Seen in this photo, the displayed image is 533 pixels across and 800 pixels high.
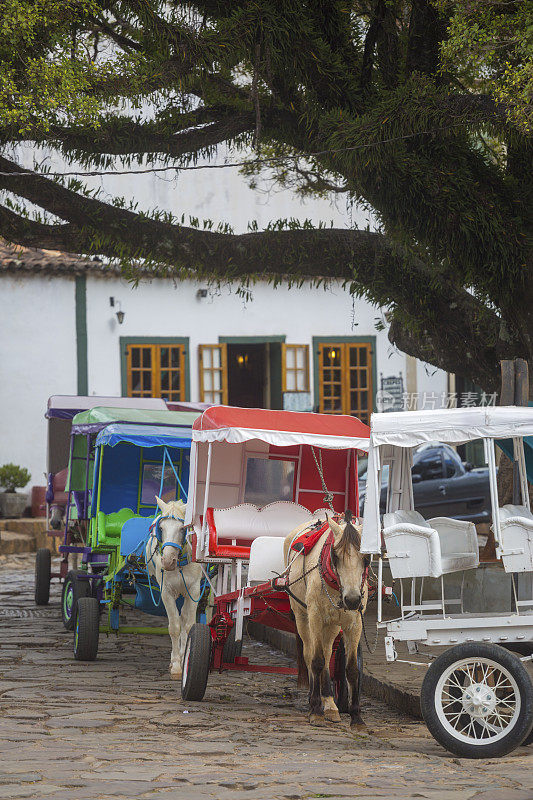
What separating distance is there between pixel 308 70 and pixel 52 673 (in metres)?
6.41

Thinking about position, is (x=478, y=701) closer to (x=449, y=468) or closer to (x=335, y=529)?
(x=335, y=529)

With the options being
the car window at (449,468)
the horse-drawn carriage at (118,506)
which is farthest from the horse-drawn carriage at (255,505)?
the car window at (449,468)

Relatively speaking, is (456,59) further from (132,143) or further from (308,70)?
(132,143)

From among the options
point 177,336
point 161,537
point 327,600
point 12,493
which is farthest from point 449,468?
point 327,600

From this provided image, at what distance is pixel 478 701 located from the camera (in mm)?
7199

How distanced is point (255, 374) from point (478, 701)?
76.2 ft

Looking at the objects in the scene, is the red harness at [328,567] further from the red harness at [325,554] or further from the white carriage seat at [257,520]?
the white carriage seat at [257,520]

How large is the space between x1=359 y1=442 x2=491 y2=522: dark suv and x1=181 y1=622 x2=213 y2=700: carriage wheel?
12.4 m

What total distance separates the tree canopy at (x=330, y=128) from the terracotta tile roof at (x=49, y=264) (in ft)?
40.9

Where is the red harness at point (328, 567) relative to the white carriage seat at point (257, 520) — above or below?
below

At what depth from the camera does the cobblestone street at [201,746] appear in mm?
6289

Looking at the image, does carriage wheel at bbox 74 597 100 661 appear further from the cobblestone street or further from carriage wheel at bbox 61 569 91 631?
carriage wheel at bbox 61 569 91 631

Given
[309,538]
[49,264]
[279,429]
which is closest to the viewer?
[309,538]

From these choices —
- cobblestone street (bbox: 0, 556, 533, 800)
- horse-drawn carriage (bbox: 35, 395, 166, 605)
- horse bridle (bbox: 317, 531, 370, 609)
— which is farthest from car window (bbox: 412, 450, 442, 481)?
horse bridle (bbox: 317, 531, 370, 609)
